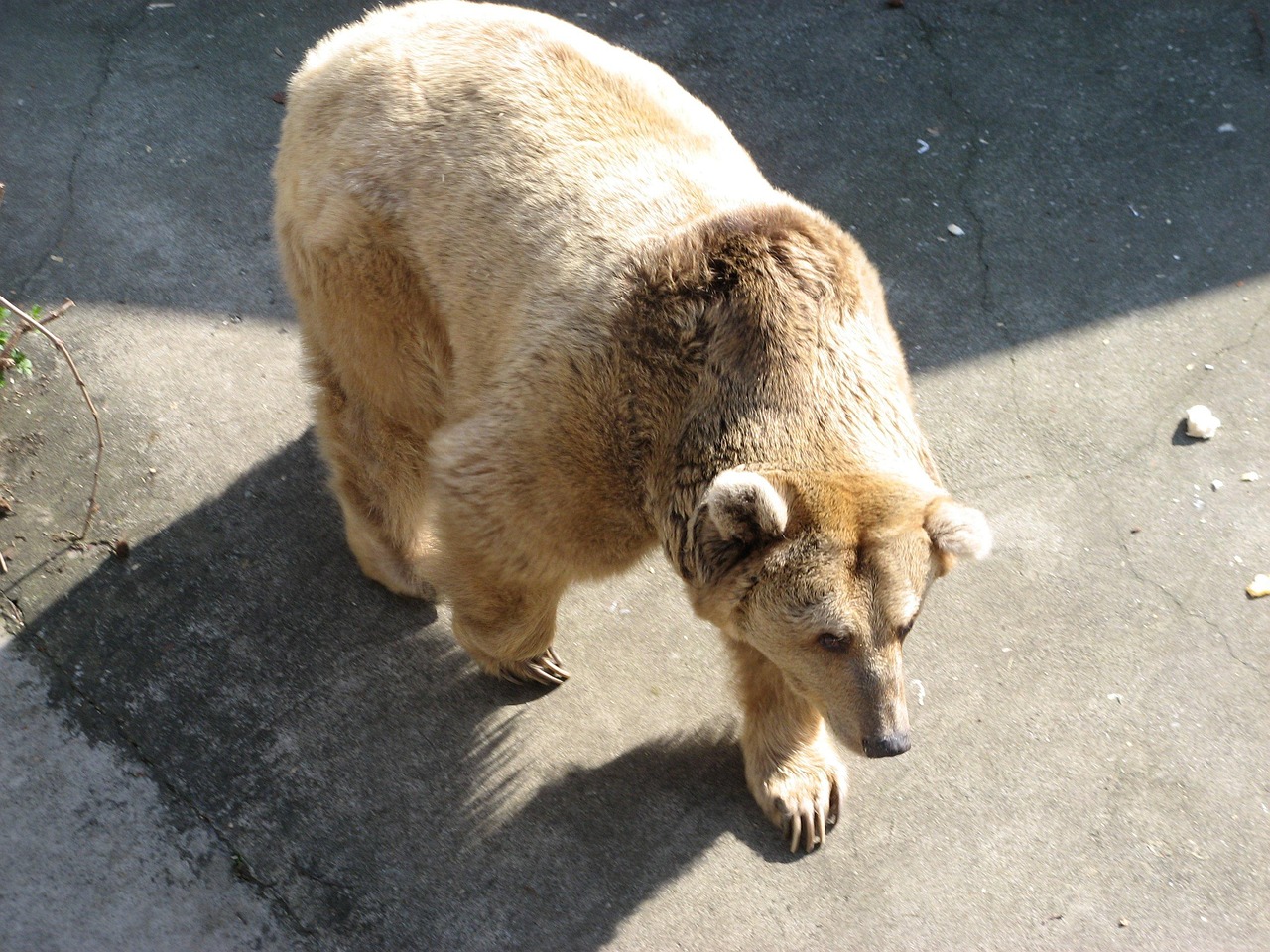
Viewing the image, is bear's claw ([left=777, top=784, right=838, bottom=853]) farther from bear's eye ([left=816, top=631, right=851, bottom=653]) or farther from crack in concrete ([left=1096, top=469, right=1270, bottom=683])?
crack in concrete ([left=1096, top=469, right=1270, bottom=683])

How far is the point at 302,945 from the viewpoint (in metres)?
3.32

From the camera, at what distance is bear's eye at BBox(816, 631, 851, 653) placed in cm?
290

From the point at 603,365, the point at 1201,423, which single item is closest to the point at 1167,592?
the point at 1201,423

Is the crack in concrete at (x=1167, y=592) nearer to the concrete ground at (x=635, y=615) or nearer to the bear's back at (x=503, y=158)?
the concrete ground at (x=635, y=615)

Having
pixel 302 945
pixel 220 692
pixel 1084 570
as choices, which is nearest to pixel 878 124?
pixel 1084 570

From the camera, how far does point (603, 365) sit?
3.14m

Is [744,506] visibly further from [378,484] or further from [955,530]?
[378,484]

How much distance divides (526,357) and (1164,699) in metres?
2.66

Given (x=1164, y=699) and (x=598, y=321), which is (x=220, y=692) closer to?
(x=598, y=321)

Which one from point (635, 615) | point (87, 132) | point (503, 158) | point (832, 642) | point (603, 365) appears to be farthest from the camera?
point (87, 132)

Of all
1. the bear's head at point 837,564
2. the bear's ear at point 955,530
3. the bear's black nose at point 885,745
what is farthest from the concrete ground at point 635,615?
the bear's ear at point 955,530

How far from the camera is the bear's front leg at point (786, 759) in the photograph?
143 inches

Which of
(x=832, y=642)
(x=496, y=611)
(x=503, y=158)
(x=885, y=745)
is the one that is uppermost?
(x=503, y=158)

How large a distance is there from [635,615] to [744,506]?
162 cm
